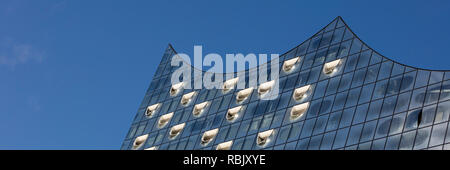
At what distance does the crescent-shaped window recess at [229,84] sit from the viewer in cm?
5696

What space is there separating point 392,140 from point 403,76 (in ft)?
19.5

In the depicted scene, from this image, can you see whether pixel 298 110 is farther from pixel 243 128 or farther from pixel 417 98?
pixel 417 98

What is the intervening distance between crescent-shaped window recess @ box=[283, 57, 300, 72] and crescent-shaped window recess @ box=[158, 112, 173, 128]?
30.0ft

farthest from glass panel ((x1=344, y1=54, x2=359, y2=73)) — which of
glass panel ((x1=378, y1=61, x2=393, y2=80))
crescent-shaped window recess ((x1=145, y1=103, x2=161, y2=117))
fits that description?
crescent-shaped window recess ((x1=145, y1=103, x2=161, y2=117))

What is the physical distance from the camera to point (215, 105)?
183 ft

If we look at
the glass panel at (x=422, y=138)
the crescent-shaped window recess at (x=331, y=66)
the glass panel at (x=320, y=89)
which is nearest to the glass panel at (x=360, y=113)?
the glass panel at (x=320, y=89)

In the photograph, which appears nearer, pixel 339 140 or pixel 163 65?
pixel 339 140

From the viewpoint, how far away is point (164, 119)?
2275 inches

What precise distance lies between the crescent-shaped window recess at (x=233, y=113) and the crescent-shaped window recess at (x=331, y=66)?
640 centimetres

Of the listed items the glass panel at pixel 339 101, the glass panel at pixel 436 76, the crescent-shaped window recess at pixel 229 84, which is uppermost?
the crescent-shaped window recess at pixel 229 84

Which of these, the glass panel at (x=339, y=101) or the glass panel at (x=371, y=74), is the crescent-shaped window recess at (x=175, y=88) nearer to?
the glass panel at (x=339, y=101)

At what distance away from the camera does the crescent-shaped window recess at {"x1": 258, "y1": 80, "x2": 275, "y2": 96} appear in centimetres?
5419
